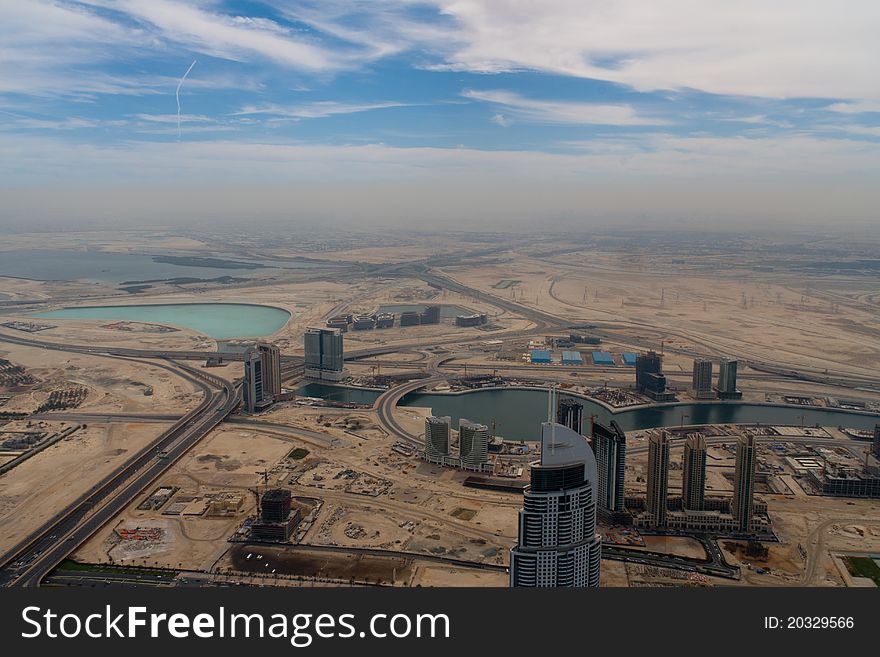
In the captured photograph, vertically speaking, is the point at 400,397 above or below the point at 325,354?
below

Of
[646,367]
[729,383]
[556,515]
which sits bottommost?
[729,383]

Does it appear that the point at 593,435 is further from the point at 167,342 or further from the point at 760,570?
the point at 167,342

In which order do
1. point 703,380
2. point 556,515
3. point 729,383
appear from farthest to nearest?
point 729,383
point 703,380
point 556,515

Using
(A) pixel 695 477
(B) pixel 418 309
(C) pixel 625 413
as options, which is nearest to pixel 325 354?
(C) pixel 625 413

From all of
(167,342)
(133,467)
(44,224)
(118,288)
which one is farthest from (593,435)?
(44,224)

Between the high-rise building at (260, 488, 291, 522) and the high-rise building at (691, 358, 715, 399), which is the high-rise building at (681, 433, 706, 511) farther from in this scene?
the high-rise building at (691, 358, 715, 399)

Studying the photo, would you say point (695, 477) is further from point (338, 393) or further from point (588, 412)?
point (338, 393)
